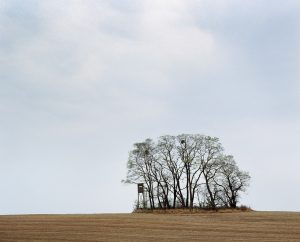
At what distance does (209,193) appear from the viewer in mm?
66188

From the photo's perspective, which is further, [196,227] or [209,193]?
[209,193]

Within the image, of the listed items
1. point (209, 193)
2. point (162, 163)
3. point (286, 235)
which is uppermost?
point (162, 163)

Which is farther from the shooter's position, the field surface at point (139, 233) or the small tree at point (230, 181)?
the small tree at point (230, 181)

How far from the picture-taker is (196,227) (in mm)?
31250

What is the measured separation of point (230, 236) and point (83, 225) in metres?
10.5

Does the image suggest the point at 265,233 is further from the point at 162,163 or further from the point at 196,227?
the point at 162,163

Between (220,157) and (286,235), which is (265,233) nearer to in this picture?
(286,235)

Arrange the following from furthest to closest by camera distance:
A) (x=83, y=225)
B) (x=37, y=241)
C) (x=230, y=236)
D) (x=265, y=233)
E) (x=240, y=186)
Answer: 1. (x=240, y=186)
2. (x=83, y=225)
3. (x=265, y=233)
4. (x=230, y=236)
5. (x=37, y=241)

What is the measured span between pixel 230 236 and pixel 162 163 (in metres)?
44.8

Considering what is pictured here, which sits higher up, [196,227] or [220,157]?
[220,157]

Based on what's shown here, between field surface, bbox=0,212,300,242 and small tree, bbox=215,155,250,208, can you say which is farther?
small tree, bbox=215,155,250,208

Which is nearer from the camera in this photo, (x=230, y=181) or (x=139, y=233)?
(x=139, y=233)

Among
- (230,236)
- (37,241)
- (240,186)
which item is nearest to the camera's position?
(37,241)

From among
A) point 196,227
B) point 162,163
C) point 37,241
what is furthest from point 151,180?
point 37,241
